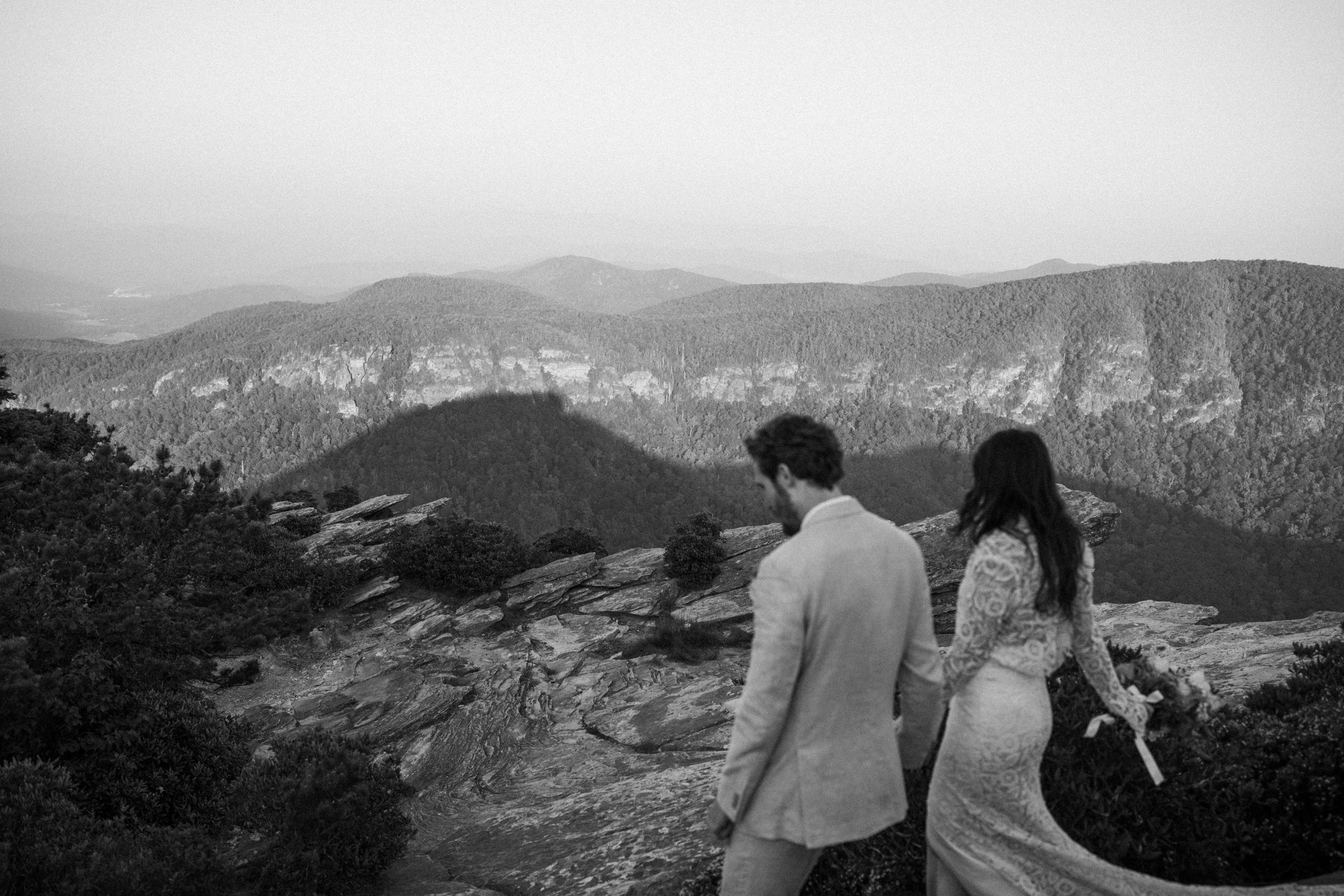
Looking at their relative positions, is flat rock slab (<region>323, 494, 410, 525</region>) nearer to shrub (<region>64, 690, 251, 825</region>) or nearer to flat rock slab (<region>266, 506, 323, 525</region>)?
flat rock slab (<region>266, 506, 323, 525</region>)

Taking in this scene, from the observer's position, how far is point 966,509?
3916 mm

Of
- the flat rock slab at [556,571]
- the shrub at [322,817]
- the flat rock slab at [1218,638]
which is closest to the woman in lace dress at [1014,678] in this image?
the flat rock slab at [1218,638]

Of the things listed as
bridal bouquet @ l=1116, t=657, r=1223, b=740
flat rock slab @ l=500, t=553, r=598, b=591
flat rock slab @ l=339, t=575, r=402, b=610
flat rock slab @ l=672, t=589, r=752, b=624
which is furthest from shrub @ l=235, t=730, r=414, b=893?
flat rock slab @ l=500, t=553, r=598, b=591

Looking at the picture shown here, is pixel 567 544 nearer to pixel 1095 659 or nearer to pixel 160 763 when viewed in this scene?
pixel 160 763

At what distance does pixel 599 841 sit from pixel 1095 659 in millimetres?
5759

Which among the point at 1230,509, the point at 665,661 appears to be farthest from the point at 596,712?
the point at 1230,509

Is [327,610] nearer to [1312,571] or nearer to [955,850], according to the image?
[955,850]

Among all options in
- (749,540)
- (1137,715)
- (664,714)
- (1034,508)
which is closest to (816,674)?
(1034,508)

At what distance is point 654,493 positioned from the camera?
10156cm

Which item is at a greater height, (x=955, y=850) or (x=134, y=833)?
(x=955, y=850)

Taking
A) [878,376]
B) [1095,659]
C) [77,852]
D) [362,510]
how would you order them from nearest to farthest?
1. [1095,659]
2. [77,852]
3. [362,510]
4. [878,376]

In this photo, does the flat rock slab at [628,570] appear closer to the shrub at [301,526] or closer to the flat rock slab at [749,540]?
the flat rock slab at [749,540]

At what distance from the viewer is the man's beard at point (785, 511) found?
336 cm

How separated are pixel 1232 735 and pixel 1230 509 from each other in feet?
365
